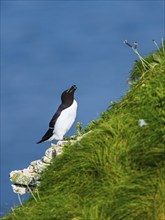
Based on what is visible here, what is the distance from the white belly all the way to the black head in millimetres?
98

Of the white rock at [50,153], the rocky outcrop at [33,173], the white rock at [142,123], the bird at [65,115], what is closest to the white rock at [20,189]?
the rocky outcrop at [33,173]

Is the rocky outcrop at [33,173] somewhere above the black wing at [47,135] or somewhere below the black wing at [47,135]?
below

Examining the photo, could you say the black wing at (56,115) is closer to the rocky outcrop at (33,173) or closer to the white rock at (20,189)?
the rocky outcrop at (33,173)

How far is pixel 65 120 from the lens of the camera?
44.0 ft

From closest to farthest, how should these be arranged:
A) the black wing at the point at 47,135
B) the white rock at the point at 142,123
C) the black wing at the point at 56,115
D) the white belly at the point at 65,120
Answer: the white rock at the point at 142,123 < the white belly at the point at 65,120 < the black wing at the point at 56,115 < the black wing at the point at 47,135

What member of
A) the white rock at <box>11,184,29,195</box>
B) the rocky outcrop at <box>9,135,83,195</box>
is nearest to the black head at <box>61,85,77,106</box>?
the rocky outcrop at <box>9,135,83,195</box>

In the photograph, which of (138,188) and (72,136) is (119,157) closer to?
(138,188)

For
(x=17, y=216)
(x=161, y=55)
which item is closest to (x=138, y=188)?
(x=17, y=216)

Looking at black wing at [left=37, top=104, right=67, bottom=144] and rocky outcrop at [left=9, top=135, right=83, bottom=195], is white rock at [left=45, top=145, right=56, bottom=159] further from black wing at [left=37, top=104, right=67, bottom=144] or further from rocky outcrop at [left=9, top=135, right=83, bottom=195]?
black wing at [left=37, top=104, right=67, bottom=144]

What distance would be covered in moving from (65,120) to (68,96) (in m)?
0.50

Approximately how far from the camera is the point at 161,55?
14.1m

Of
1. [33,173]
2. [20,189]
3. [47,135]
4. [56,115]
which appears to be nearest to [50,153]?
[33,173]

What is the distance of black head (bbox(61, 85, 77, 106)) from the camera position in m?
13.5

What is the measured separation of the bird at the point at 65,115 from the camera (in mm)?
13398
